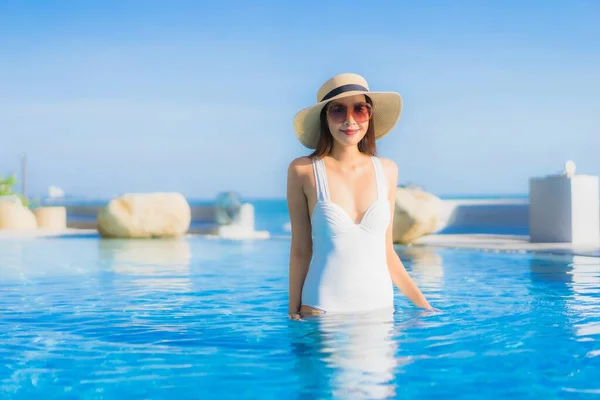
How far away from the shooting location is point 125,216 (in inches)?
725

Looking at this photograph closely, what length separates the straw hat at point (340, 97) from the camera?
4082 mm

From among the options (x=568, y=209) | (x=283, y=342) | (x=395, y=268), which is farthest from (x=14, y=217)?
(x=395, y=268)

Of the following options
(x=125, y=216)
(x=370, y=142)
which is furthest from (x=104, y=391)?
(x=125, y=216)

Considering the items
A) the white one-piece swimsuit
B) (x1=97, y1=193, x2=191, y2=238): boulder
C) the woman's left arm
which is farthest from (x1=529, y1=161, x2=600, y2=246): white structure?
the white one-piece swimsuit

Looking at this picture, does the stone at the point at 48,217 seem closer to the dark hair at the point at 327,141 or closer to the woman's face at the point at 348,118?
the dark hair at the point at 327,141

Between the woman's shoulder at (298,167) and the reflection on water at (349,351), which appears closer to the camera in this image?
the reflection on water at (349,351)

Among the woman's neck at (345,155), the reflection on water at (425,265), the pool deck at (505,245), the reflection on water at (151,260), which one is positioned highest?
the woman's neck at (345,155)

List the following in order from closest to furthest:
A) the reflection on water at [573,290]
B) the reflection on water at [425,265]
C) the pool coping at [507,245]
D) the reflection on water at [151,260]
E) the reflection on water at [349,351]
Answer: the reflection on water at [349,351] < the reflection on water at [573,290] < the reflection on water at [425,265] < the reflection on water at [151,260] < the pool coping at [507,245]

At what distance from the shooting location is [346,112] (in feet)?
13.5

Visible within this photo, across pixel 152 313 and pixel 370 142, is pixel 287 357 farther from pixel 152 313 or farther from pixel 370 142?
pixel 152 313

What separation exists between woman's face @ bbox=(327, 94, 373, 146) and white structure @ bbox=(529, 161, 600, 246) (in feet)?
37.0

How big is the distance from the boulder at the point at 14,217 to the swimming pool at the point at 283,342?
599 inches

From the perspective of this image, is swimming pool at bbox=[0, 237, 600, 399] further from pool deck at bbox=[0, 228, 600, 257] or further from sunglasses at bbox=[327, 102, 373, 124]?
pool deck at bbox=[0, 228, 600, 257]

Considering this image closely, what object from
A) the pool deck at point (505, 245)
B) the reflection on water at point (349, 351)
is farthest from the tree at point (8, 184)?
the reflection on water at point (349, 351)
